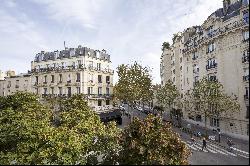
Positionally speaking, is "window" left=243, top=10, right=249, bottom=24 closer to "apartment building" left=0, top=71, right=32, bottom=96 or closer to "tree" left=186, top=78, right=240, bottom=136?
"tree" left=186, top=78, right=240, bottom=136

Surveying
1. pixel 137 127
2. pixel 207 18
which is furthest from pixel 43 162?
pixel 207 18

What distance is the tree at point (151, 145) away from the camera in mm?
17562

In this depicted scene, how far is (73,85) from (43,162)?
5929 centimetres

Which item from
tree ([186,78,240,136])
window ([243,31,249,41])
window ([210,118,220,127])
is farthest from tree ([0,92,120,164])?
window ([243,31,249,41])

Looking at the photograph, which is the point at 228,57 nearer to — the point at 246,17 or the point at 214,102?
the point at 246,17

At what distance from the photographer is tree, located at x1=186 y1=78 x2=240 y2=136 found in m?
12.5

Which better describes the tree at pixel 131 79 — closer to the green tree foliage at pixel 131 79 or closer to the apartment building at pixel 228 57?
the green tree foliage at pixel 131 79

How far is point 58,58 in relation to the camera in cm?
8981

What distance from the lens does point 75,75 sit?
3300 inches

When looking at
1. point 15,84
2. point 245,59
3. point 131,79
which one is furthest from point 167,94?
point 245,59

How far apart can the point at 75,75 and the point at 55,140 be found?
189 ft

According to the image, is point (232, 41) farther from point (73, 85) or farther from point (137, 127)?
Result: point (73, 85)

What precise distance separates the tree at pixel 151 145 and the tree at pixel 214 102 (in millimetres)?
2878

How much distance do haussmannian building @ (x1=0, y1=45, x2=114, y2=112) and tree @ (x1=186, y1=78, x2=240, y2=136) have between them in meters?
63.2
